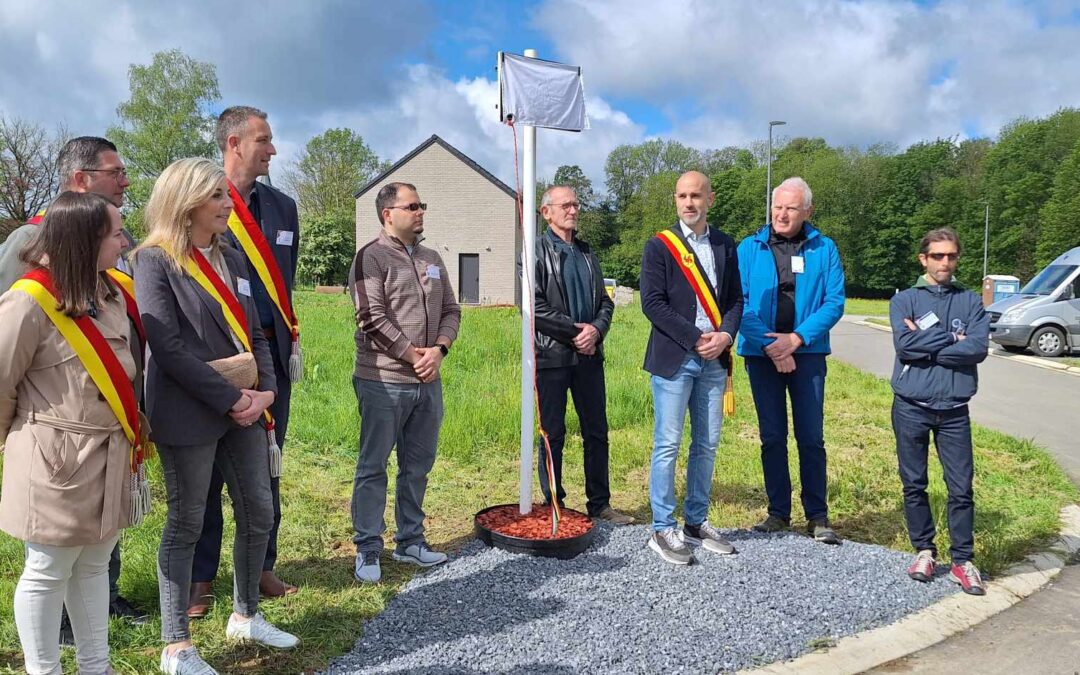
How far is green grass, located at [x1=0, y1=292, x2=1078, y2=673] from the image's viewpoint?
147 inches

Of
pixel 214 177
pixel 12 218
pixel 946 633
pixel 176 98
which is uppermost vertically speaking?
pixel 176 98

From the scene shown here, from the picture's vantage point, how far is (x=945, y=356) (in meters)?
4.34

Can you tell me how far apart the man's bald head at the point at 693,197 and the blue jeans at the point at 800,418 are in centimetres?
106

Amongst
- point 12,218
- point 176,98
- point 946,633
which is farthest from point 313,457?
point 176,98

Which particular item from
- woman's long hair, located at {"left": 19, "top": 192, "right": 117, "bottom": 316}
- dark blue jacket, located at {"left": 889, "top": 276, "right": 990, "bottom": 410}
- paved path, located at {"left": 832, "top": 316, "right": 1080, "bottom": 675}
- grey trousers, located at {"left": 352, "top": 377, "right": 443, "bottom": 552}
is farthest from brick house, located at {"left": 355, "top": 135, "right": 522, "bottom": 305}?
woman's long hair, located at {"left": 19, "top": 192, "right": 117, "bottom": 316}

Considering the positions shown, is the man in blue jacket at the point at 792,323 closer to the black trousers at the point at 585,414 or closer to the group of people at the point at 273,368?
the group of people at the point at 273,368

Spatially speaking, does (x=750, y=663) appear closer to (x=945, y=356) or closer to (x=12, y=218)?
(x=945, y=356)

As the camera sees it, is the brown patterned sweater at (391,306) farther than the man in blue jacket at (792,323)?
No

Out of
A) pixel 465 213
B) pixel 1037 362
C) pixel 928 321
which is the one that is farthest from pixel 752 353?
pixel 465 213

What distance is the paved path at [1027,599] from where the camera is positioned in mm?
3578

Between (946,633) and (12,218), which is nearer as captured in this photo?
(946,633)

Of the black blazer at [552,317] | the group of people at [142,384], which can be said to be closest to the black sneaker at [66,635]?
the group of people at [142,384]

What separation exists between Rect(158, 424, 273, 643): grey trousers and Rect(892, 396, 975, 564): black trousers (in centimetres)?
350

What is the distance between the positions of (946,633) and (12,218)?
36.4 meters
